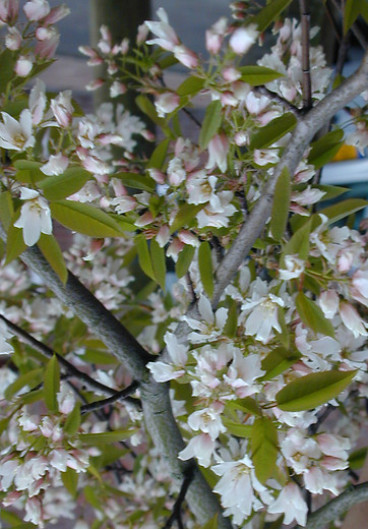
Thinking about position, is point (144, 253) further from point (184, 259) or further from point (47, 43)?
point (47, 43)

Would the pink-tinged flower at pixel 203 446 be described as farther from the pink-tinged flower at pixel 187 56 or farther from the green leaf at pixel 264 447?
the pink-tinged flower at pixel 187 56

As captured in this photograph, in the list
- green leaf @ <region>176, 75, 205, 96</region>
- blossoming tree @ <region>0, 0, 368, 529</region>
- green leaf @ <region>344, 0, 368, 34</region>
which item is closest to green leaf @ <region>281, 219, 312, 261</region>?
blossoming tree @ <region>0, 0, 368, 529</region>

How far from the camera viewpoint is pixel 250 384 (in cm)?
39

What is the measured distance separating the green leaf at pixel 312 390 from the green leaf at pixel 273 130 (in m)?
0.16

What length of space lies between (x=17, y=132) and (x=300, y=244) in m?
0.20

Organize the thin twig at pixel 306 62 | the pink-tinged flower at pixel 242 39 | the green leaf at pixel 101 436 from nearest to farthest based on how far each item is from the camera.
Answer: the pink-tinged flower at pixel 242 39 → the thin twig at pixel 306 62 → the green leaf at pixel 101 436

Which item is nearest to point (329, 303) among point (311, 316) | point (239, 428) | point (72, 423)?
point (311, 316)

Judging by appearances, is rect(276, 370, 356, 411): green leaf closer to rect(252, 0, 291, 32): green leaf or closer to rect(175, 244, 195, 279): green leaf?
rect(175, 244, 195, 279): green leaf

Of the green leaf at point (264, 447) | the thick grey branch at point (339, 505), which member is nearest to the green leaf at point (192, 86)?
the green leaf at point (264, 447)

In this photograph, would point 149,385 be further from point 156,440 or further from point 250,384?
point 250,384

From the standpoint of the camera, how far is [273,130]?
16.0 inches

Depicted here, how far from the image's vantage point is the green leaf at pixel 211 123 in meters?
0.34

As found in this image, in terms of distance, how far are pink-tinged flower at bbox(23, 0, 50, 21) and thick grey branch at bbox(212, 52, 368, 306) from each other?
0.71 feet

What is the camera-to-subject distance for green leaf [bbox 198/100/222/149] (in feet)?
1.12
